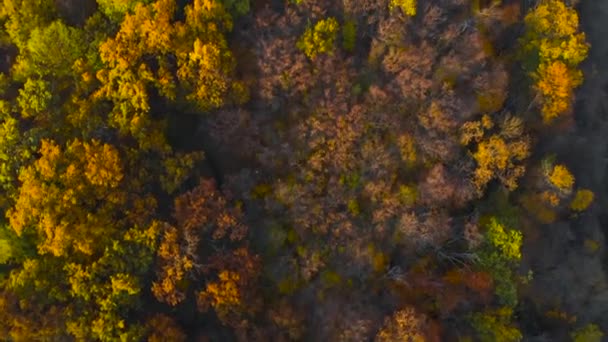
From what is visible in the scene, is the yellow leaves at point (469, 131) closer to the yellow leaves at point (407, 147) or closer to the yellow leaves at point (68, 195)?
the yellow leaves at point (407, 147)

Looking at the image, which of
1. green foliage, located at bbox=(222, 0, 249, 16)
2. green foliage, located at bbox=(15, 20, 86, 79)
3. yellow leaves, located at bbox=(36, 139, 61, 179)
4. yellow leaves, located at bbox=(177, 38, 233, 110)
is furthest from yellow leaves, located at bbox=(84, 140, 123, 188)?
green foliage, located at bbox=(222, 0, 249, 16)

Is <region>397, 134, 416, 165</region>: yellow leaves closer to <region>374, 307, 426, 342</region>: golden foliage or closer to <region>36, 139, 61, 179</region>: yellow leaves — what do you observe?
<region>374, 307, 426, 342</region>: golden foliage

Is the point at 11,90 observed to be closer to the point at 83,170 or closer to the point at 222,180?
the point at 83,170

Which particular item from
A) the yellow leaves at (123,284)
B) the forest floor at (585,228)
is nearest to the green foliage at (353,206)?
the forest floor at (585,228)

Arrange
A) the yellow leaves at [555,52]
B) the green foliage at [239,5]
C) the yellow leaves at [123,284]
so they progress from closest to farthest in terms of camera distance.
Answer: the yellow leaves at [123,284] < the green foliage at [239,5] < the yellow leaves at [555,52]

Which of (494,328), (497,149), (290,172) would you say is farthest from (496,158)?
(290,172)

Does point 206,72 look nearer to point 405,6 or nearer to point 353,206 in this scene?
point 353,206
